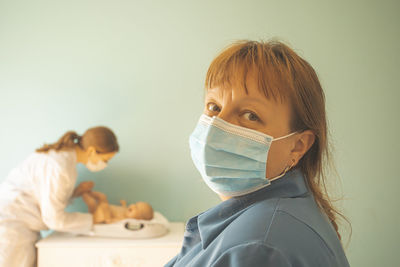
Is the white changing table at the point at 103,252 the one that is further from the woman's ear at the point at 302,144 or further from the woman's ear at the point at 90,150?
the woman's ear at the point at 302,144

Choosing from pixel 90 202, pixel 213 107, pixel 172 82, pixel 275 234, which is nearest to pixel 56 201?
pixel 90 202

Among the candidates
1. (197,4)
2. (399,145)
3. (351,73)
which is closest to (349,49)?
(351,73)

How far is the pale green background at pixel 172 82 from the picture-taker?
7.91ft

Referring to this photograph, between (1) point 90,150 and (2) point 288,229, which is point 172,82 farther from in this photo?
(2) point 288,229

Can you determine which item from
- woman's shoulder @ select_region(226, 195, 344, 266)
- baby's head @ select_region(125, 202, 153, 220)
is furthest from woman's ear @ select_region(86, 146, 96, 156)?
woman's shoulder @ select_region(226, 195, 344, 266)

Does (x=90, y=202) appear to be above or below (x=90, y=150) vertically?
below

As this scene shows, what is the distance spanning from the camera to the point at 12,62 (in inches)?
94.6

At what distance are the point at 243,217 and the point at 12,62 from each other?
224 centimetres

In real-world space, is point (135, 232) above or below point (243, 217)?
below

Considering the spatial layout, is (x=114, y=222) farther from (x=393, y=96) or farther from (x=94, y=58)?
(x=393, y=96)

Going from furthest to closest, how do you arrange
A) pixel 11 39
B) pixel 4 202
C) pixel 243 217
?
pixel 11 39 < pixel 4 202 < pixel 243 217

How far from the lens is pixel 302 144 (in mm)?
929

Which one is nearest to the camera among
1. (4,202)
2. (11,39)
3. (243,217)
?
(243,217)

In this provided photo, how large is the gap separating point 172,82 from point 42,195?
1052 millimetres
